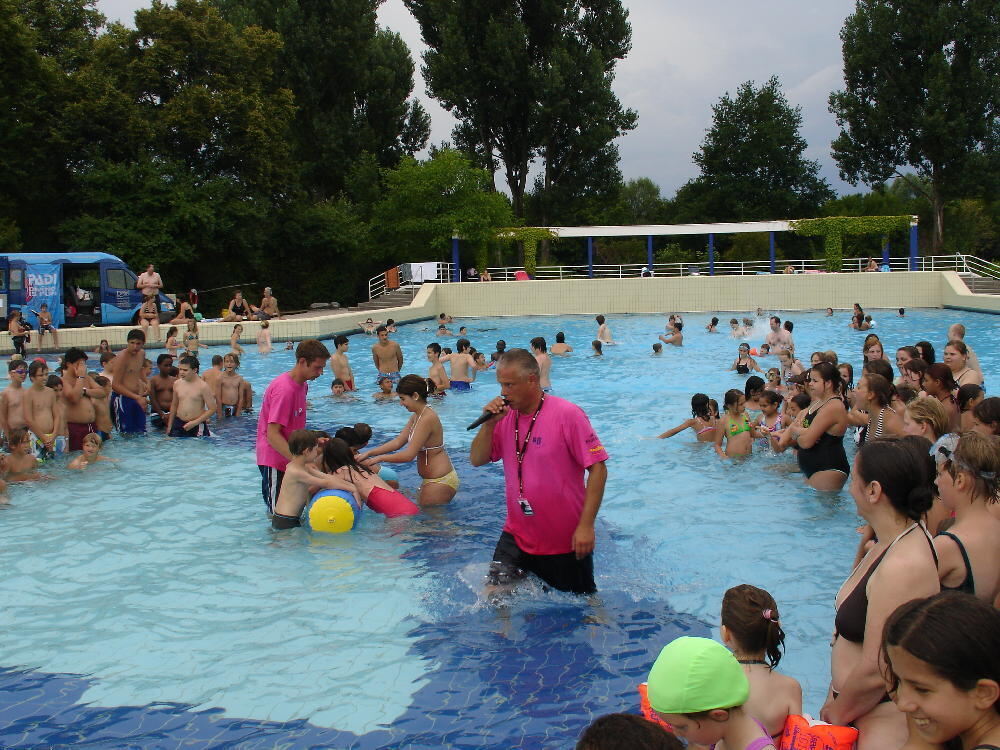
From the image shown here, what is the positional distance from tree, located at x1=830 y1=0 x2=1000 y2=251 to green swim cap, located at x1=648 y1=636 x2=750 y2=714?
45.3 m

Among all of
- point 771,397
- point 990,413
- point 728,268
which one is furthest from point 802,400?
point 728,268

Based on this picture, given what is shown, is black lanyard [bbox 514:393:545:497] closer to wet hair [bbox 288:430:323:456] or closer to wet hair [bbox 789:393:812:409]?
wet hair [bbox 288:430:323:456]

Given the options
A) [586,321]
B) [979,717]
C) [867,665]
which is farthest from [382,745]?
[586,321]

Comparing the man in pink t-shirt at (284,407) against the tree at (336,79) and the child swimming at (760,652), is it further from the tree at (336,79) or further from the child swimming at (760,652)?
the tree at (336,79)

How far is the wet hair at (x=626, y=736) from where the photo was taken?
195cm

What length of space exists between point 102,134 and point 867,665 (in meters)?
31.5

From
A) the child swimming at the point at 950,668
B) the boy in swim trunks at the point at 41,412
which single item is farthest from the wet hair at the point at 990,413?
the boy in swim trunks at the point at 41,412

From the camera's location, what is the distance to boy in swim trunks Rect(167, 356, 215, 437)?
11.3 m

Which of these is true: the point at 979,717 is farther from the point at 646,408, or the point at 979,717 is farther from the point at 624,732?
the point at 646,408

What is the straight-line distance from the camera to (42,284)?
879 inches

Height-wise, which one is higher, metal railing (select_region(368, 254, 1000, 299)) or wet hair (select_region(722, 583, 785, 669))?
metal railing (select_region(368, 254, 1000, 299))

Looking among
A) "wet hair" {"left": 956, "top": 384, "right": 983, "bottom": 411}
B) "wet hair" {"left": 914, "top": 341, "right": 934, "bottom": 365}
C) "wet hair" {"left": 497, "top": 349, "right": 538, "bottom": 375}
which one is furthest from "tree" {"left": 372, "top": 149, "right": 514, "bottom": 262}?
"wet hair" {"left": 497, "top": 349, "right": 538, "bottom": 375}

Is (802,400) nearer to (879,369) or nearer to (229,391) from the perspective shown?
(879,369)

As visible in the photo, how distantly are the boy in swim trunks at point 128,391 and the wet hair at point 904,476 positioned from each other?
32.8 feet
